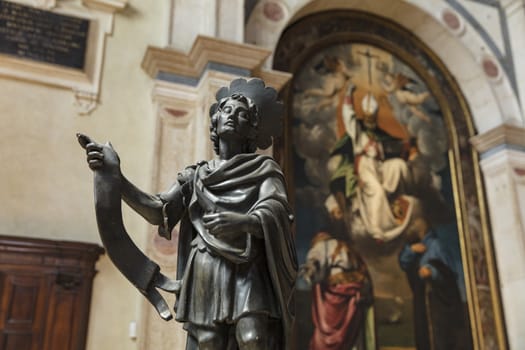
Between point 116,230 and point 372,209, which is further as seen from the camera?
point 372,209

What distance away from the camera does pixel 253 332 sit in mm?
2248

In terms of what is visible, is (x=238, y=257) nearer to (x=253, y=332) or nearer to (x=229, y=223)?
(x=229, y=223)

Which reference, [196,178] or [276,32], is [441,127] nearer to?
[276,32]

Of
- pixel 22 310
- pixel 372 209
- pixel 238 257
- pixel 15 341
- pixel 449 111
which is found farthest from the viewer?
pixel 449 111

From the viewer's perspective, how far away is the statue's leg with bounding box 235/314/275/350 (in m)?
2.23

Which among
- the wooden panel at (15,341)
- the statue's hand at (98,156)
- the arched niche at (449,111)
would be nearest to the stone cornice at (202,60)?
the arched niche at (449,111)

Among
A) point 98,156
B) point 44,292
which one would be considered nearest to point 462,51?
point 44,292

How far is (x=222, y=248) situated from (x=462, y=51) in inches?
293

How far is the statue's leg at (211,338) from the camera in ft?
Result: 7.57

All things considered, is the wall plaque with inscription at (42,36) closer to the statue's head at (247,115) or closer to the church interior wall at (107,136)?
the church interior wall at (107,136)

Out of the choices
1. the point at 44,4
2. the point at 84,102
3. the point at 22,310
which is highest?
the point at 44,4

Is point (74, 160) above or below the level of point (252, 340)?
above

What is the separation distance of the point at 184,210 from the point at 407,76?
6.80 meters

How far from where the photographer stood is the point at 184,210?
2.65m
